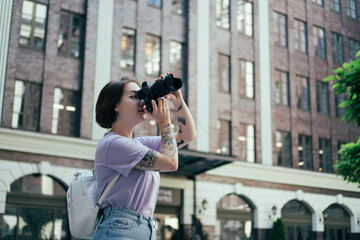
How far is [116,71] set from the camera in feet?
59.6

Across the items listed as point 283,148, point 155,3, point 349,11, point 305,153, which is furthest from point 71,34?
point 349,11

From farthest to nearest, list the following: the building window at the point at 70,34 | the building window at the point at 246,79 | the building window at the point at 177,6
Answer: the building window at the point at 246,79, the building window at the point at 177,6, the building window at the point at 70,34

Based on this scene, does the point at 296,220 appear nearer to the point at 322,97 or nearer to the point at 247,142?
the point at 247,142

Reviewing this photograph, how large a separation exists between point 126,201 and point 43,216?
14.1m

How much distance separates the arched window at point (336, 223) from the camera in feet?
76.8

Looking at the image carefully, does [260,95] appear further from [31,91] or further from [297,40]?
[31,91]

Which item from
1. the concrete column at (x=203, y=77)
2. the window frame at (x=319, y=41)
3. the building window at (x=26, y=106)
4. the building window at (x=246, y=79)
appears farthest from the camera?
the window frame at (x=319, y=41)

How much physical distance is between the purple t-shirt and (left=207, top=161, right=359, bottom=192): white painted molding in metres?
17.2

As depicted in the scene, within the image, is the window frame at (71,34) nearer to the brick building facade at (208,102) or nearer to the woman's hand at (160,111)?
the brick building facade at (208,102)

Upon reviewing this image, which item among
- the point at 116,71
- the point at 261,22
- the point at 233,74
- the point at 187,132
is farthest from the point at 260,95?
the point at 187,132

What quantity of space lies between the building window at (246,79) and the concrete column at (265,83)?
19.2 inches

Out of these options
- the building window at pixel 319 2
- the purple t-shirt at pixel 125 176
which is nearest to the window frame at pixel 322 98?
the building window at pixel 319 2

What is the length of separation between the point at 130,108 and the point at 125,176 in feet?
1.31

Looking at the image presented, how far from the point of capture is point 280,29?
24.1 m
